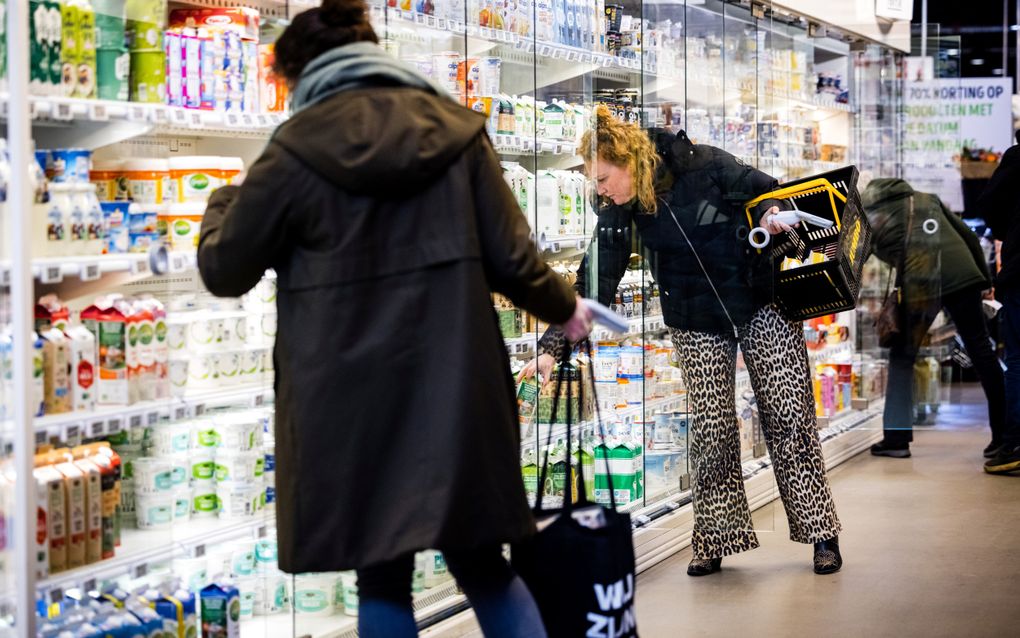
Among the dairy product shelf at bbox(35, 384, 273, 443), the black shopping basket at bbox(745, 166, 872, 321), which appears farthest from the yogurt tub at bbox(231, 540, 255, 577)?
the black shopping basket at bbox(745, 166, 872, 321)

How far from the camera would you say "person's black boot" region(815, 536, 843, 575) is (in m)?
4.70

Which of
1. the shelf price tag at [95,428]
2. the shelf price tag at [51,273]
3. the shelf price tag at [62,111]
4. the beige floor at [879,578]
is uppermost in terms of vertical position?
the shelf price tag at [62,111]

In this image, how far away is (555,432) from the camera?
4.47m

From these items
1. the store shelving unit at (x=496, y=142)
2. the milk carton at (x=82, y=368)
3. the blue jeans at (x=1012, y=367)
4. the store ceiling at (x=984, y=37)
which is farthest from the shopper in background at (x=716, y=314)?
the store ceiling at (x=984, y=37)

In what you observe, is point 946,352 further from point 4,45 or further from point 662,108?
point 4,45

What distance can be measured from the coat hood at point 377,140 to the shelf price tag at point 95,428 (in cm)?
90

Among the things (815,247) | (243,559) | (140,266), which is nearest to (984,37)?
(815,247)

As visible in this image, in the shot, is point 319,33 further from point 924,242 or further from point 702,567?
point 924,242

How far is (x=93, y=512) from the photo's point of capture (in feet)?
9.82

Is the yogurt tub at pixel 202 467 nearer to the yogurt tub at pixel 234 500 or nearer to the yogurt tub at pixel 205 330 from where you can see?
the yogurt tub at pixel 234 500

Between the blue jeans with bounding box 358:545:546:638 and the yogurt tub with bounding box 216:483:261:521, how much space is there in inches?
41.5

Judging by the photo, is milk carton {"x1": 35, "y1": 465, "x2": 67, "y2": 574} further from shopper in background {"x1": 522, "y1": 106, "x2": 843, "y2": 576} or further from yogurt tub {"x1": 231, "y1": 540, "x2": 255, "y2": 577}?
shopper in background {"x1": 522, "y1": 106, "x2": 843, "y2": 576}

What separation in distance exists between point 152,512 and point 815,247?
8.67 feet

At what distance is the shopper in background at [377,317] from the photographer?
93.1 inches
